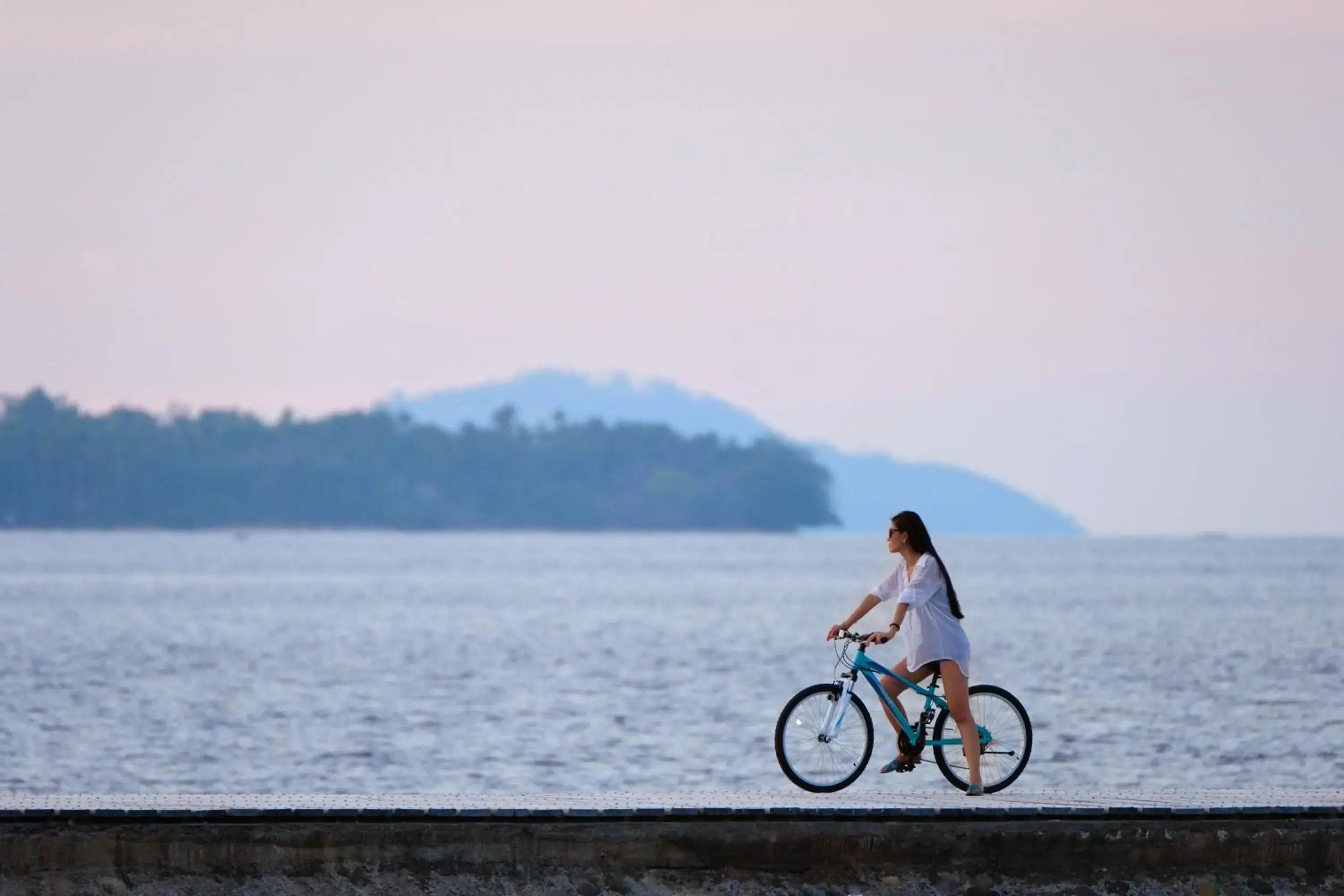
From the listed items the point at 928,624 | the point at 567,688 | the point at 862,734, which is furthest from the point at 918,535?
the point at 567,688

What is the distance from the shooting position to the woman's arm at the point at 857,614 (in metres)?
11.4

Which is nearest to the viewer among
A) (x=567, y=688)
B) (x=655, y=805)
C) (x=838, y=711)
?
(x=655, y=805)

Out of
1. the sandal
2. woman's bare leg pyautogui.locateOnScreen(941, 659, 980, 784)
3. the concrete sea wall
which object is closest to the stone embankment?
the concrete sea wall

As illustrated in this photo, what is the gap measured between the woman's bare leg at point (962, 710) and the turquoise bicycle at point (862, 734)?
17 centimetres

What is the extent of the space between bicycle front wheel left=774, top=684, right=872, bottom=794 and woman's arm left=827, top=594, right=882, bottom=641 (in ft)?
1.29

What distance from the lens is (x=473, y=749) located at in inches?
1326

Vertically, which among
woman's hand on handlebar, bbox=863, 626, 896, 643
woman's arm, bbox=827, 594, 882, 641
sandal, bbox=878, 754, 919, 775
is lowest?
sandal, bbox=878, 754, 919, 775

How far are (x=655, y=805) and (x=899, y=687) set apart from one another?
7.12 ft

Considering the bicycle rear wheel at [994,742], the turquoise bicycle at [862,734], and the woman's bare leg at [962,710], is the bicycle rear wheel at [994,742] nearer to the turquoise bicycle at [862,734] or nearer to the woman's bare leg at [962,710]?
the turquoise bicycle at [862,734]

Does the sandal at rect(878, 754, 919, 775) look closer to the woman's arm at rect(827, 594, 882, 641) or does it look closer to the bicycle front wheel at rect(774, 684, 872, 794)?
the bicycle front wheel at rect(774, 684, 872, 794)

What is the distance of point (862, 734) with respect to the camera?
466 inches

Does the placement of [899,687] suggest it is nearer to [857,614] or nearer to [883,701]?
[883,701]

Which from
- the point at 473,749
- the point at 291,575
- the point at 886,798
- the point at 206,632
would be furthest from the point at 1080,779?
the point at 291,575

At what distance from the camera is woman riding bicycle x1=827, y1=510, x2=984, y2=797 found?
37.8 feet
